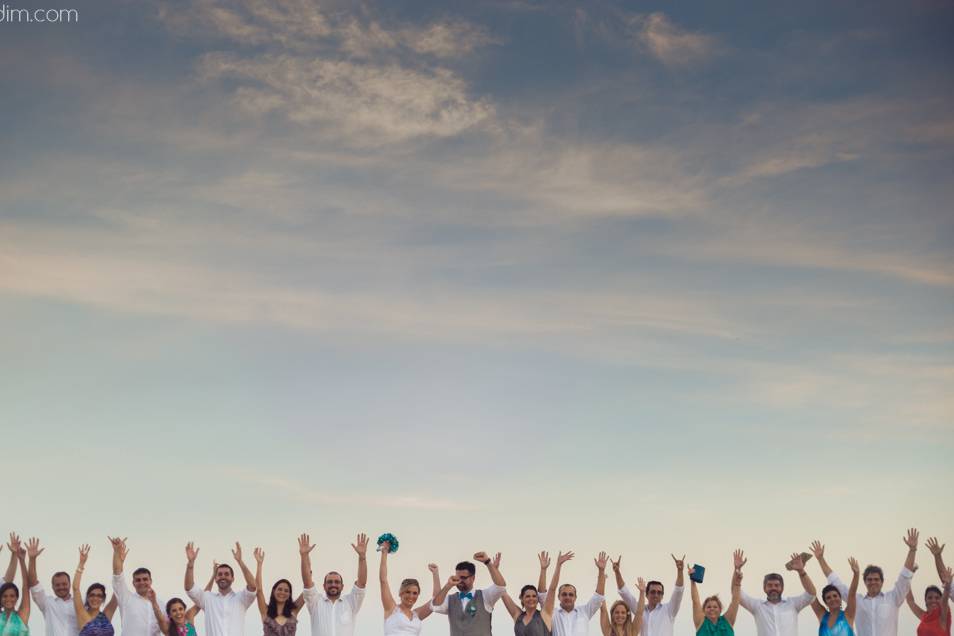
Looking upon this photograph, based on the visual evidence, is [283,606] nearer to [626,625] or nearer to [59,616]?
[59,616]

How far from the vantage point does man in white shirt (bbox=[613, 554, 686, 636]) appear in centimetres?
2822

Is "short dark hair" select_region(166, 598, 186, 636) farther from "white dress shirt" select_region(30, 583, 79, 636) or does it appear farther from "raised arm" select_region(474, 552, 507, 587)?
"raised arm" select_region(474, 552, 507, 587)

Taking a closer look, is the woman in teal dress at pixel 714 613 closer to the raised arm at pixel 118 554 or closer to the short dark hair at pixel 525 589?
the short dark hair at pixel 525 589

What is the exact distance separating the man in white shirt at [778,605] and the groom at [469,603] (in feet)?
20.8

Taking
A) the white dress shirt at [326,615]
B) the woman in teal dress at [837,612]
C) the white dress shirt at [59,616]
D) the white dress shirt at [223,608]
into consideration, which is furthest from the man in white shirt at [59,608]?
the woman in teal dress at [837,612]

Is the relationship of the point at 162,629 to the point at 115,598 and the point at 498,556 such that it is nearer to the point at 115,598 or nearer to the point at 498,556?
the point at 115,598

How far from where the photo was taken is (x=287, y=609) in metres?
26.5

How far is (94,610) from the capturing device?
27219 mm

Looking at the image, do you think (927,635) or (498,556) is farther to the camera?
(927,635)

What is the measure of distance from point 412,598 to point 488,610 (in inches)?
71.4

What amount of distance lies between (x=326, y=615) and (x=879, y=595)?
13.3m

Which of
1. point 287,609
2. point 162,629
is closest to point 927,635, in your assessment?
point 287,609

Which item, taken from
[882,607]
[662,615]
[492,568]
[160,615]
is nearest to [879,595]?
[882,607]

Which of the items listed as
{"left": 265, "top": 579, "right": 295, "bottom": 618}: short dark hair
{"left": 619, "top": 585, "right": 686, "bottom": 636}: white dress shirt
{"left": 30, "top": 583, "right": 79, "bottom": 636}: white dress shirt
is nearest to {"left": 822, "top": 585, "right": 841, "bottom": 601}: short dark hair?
{"left": 619, "top": 585, "right": 686, "bottom": 636}: white dress shirt
